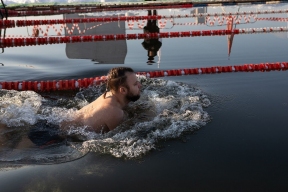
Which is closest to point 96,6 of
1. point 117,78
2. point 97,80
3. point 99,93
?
point 97,80

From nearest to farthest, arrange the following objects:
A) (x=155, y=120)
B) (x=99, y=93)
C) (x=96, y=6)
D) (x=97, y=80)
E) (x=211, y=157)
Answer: (x=211, y=157), (x=155, y=120), (x=99, y=93), (x=97, y=80), (x=96, y=6)

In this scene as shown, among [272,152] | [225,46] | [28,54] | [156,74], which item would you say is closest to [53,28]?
[28,54]

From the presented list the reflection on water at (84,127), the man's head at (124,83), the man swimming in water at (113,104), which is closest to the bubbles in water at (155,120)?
the reflection on water at (84,127)

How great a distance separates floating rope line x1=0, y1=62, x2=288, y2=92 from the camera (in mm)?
4684

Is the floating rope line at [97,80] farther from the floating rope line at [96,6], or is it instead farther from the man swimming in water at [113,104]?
the floating rope line at [96,6]

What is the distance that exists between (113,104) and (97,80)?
161 cm

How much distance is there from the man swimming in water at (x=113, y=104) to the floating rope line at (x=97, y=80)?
145 cm

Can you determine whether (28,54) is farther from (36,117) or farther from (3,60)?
(36,117)

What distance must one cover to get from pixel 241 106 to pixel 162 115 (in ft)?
3.21

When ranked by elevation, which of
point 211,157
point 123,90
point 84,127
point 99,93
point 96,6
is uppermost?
point 96,6

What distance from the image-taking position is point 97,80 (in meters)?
4.80

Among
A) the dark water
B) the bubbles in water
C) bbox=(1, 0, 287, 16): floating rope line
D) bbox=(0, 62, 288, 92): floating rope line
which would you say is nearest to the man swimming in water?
the bubbles in water

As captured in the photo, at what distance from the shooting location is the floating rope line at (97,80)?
15.4 ft

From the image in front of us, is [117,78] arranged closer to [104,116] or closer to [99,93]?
[104,116]
